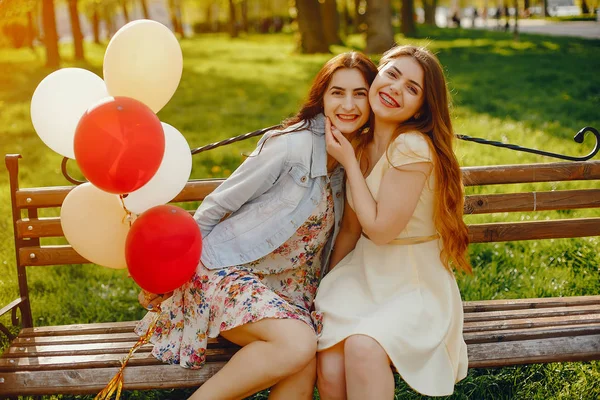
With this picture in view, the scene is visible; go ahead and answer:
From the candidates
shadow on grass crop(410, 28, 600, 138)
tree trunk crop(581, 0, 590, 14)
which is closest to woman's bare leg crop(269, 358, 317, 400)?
shadow on grass crop(410, 28, 600, 138)

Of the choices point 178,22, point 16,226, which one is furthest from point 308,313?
point 178,22

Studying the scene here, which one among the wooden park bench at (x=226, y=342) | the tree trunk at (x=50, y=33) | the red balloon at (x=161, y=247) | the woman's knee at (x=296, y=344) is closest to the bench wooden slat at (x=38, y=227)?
Result: the wooden park bench at (x=226, y=342)

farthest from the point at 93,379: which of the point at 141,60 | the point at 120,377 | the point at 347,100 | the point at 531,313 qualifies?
the point at 531,313

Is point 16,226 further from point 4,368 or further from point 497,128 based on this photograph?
point 497,128

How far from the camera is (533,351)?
2543 millimetres

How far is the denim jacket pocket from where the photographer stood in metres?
2.65

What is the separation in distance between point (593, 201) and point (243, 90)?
865cm

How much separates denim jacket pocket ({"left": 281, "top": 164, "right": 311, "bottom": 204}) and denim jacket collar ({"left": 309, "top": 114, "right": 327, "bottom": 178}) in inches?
1.3

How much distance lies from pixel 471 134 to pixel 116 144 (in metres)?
5.60

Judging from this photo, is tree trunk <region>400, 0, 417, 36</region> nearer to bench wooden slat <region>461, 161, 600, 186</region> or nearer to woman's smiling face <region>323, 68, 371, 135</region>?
bench wooden slat <region>461, 161, 600, 186</region>

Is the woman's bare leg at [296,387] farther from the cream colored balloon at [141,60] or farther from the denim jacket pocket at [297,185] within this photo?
the cream colored balloon at [141,60]

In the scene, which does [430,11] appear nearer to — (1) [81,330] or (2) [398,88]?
(2) [398,88]

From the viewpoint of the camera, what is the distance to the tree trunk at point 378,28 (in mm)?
14367

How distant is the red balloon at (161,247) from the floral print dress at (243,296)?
286mm
